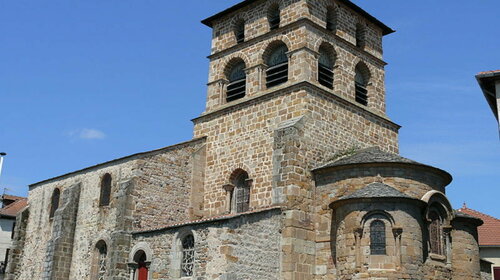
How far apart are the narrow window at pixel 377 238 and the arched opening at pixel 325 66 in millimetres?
7256

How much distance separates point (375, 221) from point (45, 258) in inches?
559

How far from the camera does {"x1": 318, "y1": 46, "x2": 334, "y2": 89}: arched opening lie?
23625 millimetres

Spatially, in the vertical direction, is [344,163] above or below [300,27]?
below

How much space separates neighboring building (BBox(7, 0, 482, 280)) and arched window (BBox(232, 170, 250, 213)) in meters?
0.06

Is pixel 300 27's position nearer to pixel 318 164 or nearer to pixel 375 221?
pixel 318 164

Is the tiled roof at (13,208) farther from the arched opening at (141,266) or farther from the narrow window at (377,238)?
the narrow window at (377,238)

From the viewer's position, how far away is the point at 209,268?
62.4 ft

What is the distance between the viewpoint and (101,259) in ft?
77.0

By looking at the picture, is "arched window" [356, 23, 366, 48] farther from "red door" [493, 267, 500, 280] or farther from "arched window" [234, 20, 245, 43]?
"red door" [493, 267, 500, 280]

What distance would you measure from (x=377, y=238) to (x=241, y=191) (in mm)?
6380

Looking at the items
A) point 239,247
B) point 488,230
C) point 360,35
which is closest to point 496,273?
point 488,230

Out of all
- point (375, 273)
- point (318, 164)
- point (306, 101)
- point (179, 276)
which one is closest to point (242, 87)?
point (306, 101)

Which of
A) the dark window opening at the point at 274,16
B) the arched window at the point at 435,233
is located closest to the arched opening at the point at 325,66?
the dark window opening at the point at 274,16

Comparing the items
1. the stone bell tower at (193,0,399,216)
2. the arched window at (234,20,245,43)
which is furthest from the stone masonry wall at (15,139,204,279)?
the arched window at (234,20,245,43)
